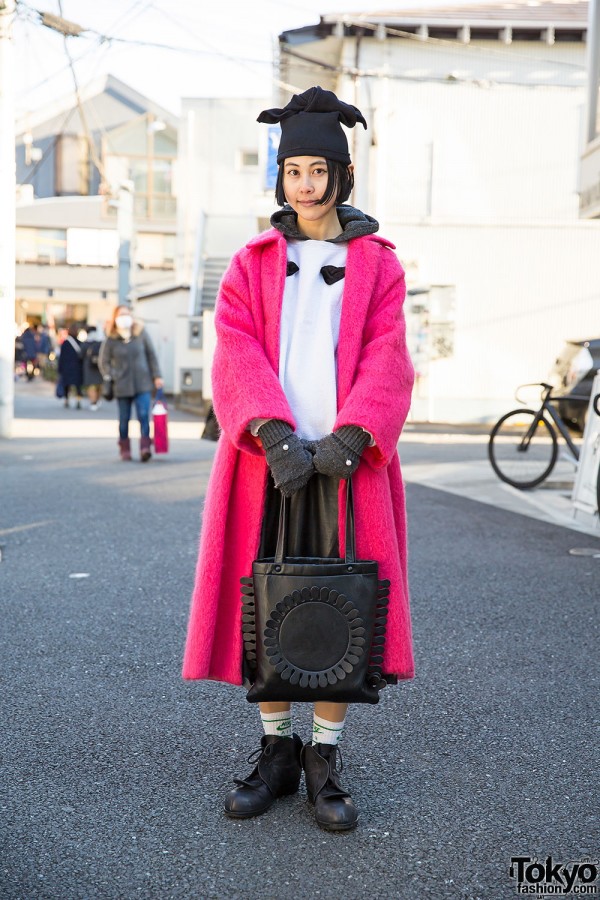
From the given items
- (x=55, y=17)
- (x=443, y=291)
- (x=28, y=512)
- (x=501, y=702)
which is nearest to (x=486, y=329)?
(x=443, y=291)

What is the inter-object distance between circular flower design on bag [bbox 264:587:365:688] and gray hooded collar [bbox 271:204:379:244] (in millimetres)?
928

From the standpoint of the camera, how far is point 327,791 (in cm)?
271

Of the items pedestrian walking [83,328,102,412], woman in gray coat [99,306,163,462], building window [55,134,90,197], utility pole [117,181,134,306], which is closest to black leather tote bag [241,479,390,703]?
woman in gray coat [99,306,163,462]

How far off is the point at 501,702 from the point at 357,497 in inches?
55.6

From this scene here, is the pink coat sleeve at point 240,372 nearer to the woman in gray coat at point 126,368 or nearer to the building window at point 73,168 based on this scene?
the woman in gray coat at point 126,368

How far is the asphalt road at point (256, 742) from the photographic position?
2.46m

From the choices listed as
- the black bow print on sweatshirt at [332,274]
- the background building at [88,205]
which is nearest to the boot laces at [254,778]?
the black bow print on sweatshirt at [332,274]

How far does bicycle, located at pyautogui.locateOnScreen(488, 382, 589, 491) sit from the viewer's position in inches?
361

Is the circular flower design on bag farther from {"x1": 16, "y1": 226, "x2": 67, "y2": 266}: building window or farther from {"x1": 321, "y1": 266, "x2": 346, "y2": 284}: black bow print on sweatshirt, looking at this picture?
{"x1": 16, "y1": 226, "x2": 67, "y2": 266}: building window

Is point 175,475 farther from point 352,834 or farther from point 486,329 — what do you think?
point 486,329

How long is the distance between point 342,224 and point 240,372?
0.54 metres

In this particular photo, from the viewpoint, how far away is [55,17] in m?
15.8

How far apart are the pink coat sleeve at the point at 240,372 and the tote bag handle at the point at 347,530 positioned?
0.55 ft

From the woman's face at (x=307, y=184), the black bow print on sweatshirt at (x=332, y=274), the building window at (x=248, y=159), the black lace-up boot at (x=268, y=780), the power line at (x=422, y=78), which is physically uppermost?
the building window at (x=248, y=159)
